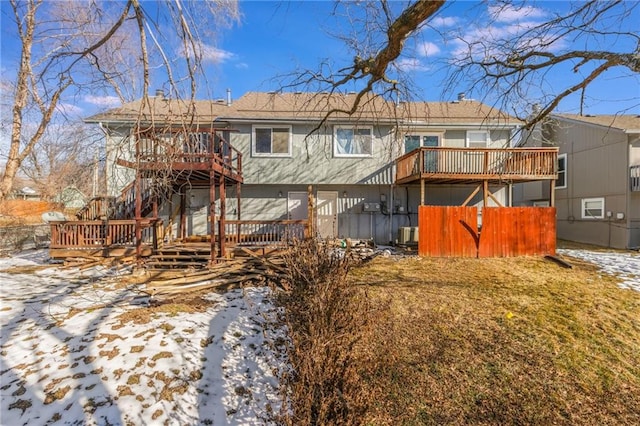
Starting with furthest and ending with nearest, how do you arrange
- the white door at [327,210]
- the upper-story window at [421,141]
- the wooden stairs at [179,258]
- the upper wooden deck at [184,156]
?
1. the upper-story window at [421,141]
2. the white door at [327,210]
3. the wooden stairs at [179,258]
4. the upper wooden deck at [184,156]

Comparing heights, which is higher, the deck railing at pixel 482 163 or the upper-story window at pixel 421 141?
the upper-story window at pixel 421 141

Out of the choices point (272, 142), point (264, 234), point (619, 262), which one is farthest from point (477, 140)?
point (264, 234)

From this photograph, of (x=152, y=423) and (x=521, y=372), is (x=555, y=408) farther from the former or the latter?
(x=152, y=423)

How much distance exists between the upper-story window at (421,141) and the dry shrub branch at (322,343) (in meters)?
11.0

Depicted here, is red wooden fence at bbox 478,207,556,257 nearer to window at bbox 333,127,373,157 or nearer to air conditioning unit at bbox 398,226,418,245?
air conditioning unit at bbox 398,226,418,245

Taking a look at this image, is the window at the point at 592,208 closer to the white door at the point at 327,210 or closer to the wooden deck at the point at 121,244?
the white door at the point at 327,210

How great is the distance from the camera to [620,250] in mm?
11695

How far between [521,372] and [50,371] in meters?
6.04

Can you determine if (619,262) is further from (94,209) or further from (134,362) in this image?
(94,209)

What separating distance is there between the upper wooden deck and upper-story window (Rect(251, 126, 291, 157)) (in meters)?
1.15

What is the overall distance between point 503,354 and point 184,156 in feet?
19.4

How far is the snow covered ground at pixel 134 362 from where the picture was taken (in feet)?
10.3

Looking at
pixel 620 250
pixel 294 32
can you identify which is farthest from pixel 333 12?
pixel 620 250

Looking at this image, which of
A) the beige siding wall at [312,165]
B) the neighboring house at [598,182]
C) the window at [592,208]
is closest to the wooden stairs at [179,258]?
the beige siding wall at [312,165]
